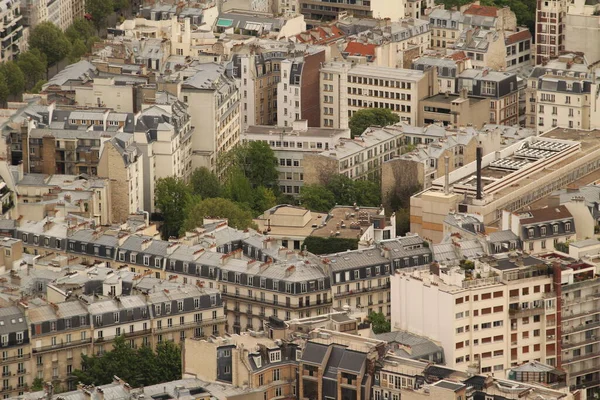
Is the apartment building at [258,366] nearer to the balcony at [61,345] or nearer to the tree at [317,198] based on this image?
the balcony at [61,345]

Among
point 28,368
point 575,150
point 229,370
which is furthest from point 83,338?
point 575,150

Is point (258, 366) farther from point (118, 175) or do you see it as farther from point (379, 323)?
point (118, 175)

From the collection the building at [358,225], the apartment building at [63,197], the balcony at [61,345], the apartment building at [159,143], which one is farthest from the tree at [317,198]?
the balcony at [61,345]

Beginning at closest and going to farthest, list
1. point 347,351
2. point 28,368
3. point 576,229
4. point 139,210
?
1. point 347,351
2. point 28,368
3. point 576,229
4. point 139,210

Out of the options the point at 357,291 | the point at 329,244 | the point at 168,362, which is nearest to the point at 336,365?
the point at 168,362

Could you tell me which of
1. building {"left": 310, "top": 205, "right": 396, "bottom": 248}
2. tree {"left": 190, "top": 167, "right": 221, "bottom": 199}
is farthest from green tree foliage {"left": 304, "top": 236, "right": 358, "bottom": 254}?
tree {"left": 190, "top": 167, "right": 221, "bottom": 199}

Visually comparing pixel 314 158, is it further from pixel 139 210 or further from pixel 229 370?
pixel 229 370
